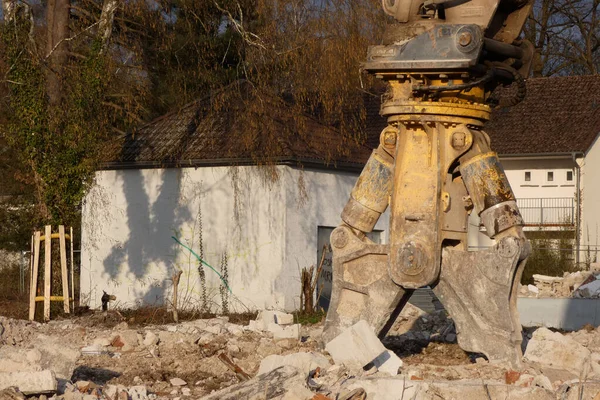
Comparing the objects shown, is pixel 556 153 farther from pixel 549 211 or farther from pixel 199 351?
pixel 199 351

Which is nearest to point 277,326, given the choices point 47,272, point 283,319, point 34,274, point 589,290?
point 283,319

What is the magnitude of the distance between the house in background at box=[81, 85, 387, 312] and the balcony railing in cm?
1444

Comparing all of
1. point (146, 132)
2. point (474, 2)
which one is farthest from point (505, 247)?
point (146, 132)

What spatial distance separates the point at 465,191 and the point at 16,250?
81.7 ft

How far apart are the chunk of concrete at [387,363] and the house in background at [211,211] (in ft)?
37.5

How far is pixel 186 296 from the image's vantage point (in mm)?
20969

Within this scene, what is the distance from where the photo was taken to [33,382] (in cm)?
779

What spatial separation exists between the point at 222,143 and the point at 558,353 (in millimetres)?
13343

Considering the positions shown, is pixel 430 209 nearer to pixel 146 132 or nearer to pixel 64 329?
pixel 64 329

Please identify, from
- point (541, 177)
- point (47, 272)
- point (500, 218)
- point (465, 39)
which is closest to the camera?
point (465, 39)

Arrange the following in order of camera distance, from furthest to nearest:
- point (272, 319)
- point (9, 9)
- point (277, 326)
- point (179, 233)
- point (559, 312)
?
point (179, 233) < point (9, 9) < point (559, 312) < point (272, 319) < point (277, 326)

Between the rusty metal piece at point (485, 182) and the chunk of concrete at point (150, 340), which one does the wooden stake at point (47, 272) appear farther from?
the rusty metal piece at point (485, 182)

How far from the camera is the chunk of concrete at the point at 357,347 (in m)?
8.75

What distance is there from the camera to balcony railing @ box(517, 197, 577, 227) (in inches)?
1412
